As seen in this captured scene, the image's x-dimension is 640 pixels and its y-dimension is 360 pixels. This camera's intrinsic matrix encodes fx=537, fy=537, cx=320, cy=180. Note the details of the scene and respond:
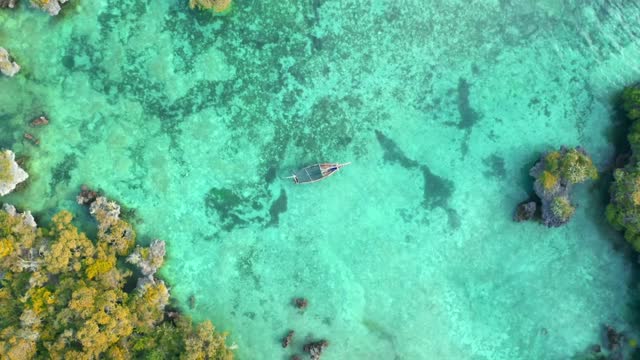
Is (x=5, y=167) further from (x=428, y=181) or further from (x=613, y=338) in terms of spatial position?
(x=613, y=338)

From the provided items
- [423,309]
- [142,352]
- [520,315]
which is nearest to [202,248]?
[142,352]

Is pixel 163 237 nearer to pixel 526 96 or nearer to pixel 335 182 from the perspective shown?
pixel 335 182

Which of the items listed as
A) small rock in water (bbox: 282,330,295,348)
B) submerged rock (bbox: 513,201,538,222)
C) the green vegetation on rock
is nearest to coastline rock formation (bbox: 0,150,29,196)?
small rock in water (bbox: 282,330,295,348)

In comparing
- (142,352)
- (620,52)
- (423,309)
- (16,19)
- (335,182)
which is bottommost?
(142,352)

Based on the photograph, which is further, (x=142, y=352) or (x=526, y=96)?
(x=526, y=96)

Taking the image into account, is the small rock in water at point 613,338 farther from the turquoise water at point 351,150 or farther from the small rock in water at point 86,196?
the small rock in water at point 86,196

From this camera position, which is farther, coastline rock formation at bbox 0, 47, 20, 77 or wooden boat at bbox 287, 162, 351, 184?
wooden boat at bbox 287, 162, 351, 184

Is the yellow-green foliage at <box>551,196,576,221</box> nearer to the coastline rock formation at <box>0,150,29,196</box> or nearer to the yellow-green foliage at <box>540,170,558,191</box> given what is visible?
the yellow-green foliage at <box>540,170,558,191</box>

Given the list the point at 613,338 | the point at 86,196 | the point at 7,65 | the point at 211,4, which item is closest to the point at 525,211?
the point at 613,338
